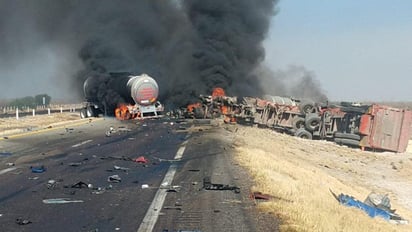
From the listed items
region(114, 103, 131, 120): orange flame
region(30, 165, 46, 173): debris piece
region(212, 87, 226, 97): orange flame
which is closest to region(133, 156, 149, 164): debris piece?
Result: region(30, 165, 46, 173): debris piece

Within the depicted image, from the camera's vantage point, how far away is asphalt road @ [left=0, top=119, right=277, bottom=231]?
25.2ft

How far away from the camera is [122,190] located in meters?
10.6

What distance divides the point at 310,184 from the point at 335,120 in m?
16.7

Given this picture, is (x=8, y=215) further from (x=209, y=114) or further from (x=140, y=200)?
(x=209, y=114)

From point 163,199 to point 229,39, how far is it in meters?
41.7

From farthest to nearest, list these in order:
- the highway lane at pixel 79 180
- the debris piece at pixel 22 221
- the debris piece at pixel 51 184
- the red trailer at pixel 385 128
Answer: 1. the red trailer at pixel 385 128
2. the debris piece at pixel 51 184
3. the highway lane at pixel 79 180
4. the debris piece at pixel 22 221

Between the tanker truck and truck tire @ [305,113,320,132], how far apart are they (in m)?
13.7

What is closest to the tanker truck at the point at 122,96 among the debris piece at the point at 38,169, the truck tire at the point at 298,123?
the truck tire at the point at 298,123

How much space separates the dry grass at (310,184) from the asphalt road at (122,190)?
492 millimetres

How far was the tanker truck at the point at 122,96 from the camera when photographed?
40594mm

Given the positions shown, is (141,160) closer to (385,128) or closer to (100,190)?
(100,190)

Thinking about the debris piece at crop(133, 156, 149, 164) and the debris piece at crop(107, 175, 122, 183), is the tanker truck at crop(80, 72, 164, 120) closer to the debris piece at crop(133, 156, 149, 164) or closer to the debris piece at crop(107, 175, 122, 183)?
the debris piece at crop(133, 156, 149, 164)

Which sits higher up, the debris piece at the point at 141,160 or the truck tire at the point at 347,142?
the debris piece at the point at 141,160

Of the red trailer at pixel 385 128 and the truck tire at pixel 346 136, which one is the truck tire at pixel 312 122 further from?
the red trailer at pixel 385 128
